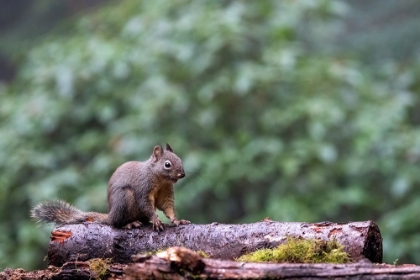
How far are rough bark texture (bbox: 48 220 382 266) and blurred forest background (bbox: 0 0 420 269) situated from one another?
208 cm

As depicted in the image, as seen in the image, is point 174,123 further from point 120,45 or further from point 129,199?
point 129,199

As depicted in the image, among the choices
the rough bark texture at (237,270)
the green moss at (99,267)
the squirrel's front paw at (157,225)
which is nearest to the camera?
the rough bark texture at (237,270)

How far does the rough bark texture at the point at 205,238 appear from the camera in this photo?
253 centimetres

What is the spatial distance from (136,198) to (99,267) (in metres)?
0.71

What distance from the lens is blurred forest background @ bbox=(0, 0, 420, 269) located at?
5.36m

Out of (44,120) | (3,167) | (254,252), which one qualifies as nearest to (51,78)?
(44,120)

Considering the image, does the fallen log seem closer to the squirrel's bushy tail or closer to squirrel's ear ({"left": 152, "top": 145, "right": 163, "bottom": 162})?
the squirrel's bushy tail

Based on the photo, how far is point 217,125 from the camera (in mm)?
5766

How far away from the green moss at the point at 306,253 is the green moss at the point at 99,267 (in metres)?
0.62

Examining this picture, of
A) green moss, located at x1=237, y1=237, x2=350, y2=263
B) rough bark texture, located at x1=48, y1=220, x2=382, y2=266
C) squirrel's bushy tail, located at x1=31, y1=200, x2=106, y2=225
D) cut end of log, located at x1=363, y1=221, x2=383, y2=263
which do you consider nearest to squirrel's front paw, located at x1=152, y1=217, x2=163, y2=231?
rough bark texture, located at x1=48, y1=220, x2=382, y2=266

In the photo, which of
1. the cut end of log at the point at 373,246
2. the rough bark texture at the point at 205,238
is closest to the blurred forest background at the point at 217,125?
the rough bark texture at the point at 205,238

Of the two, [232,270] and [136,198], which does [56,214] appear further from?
[232,270]

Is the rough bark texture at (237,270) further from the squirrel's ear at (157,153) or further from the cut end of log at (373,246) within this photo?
the squirrel's ear at (157,153)

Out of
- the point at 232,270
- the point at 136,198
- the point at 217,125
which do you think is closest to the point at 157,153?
the point at 136,198
